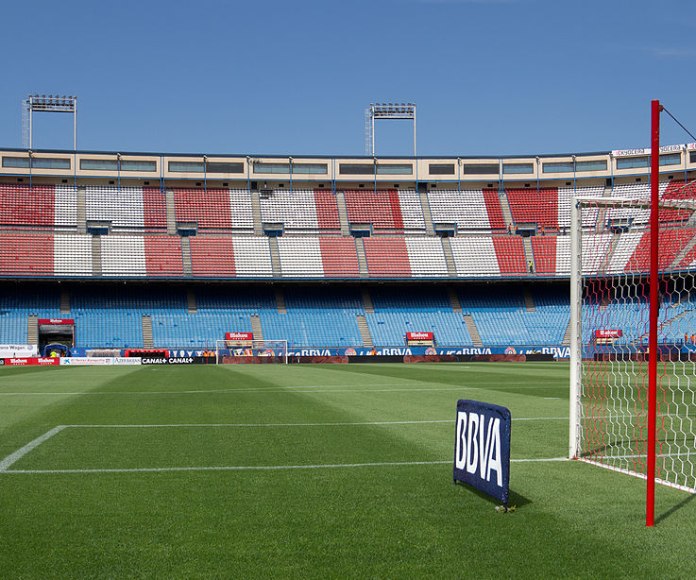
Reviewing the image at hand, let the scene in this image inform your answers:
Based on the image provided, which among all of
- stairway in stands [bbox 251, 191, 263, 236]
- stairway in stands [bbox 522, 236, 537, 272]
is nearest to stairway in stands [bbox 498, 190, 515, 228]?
stairway in stands [bbox 522, 236, 537, 272]

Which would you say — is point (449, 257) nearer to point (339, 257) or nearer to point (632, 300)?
point (339, 257)

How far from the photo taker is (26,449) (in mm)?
8688

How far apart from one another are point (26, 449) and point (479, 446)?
5.70 m

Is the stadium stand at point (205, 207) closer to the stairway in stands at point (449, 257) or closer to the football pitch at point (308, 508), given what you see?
the stairway in stands at point (449, 257)

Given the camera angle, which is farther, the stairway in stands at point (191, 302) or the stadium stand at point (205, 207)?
the stadium stand at point (205, 207)

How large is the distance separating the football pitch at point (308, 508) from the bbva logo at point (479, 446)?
25 cm

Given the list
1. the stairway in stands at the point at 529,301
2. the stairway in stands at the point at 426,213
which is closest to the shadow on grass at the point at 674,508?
the stairway in stands at the point at 529,301

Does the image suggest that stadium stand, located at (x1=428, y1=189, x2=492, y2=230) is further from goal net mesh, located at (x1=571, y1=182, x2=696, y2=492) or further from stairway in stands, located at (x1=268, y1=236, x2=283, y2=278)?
goal net mesh, located at (x1=571, y1=182, x2=696, y2=492)

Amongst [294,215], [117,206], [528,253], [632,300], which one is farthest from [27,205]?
[632,300]

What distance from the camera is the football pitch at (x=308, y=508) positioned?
14.4 feet

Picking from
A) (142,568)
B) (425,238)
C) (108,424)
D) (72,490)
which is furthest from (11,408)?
(425,238)

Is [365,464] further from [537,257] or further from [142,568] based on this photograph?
[537,257]

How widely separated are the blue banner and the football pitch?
6.7 inches

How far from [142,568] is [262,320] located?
50.6 meters
